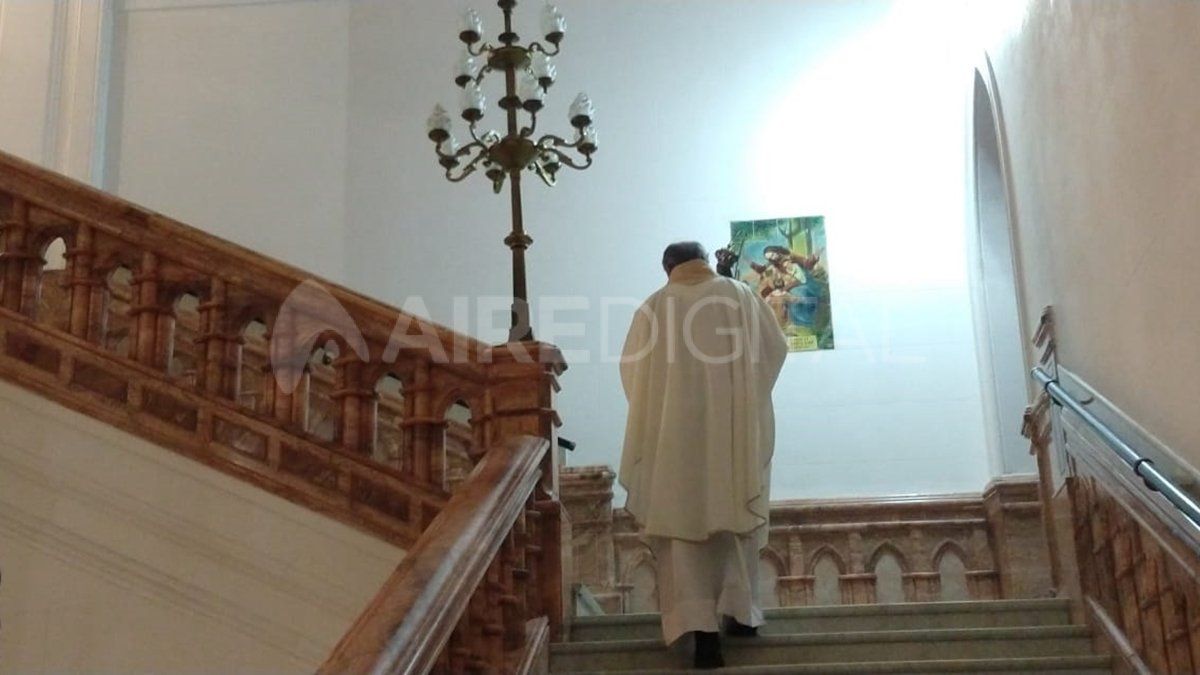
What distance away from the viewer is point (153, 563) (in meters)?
4.40

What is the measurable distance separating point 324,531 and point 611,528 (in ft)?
12.3

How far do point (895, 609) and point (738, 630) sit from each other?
65cm

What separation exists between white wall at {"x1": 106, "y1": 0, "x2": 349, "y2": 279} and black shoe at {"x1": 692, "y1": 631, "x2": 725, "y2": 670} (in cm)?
533

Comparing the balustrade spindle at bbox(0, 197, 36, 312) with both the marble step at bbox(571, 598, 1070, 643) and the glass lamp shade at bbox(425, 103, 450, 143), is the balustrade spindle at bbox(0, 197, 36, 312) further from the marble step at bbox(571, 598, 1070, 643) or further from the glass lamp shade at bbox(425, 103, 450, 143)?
the glass lamp shade at bbox(425, 103, 450, 143)

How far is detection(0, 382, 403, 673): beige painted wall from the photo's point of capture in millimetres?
4312

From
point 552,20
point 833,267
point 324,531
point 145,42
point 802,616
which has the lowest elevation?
point 802,616

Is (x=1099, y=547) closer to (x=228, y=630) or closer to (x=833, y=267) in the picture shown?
(x=228, y=630)

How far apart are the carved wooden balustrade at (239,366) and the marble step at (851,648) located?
0.75 metres

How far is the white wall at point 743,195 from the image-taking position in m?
8.66

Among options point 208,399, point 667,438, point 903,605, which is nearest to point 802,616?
point 903,605

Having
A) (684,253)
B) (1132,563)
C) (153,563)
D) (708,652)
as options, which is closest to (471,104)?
(684,253)

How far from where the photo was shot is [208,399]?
455 cm

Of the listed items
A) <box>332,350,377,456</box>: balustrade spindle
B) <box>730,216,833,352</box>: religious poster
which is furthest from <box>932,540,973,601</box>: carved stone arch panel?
<box>332,350,377,456</box>: balustrade spindle

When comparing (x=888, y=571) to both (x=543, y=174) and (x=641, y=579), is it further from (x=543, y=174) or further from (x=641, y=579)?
Answer: (x=543, y=174)
